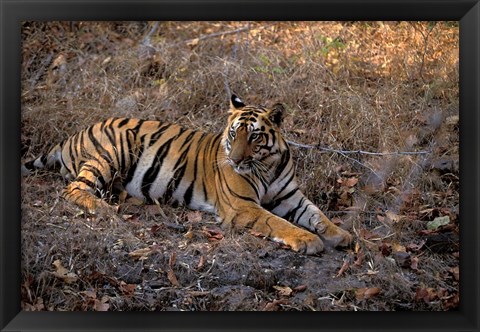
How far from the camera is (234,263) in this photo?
3.88 meters

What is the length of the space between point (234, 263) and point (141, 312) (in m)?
0.49

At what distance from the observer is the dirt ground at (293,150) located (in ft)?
12.5

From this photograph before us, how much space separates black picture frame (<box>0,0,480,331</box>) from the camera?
360 centimetres

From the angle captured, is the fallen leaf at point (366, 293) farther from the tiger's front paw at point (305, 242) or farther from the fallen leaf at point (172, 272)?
the fallen leaf at point (172, 272)

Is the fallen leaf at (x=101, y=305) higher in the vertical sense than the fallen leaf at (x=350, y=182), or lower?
lower

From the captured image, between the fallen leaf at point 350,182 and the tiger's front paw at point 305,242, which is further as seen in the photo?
the fallen leaf at point 350,182

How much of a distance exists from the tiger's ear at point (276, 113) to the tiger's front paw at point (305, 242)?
0.62 metres

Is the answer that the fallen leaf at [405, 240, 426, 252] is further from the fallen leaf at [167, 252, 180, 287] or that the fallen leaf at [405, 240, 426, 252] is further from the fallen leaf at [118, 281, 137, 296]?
the fallen leaf at [118, 281, 137, 296]

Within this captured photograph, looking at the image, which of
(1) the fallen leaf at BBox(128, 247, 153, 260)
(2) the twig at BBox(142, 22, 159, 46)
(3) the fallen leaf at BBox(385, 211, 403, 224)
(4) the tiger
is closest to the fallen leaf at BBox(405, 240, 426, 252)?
(3) the fallen leaf at BBox(385, 211, 403, 224)

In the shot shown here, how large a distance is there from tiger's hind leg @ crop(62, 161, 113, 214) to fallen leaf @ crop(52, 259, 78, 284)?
0.40 metres

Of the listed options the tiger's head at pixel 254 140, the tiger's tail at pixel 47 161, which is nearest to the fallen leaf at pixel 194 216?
the tiger's head at pixel 254 140

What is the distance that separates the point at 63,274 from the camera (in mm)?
3785
